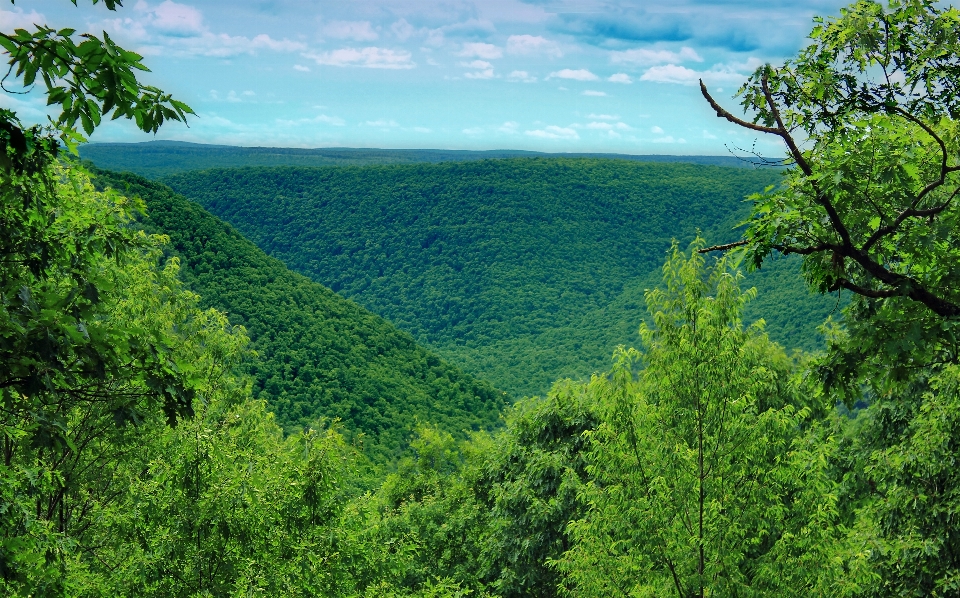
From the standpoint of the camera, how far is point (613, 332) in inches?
4402

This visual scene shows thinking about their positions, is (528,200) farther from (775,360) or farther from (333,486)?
(333,486)

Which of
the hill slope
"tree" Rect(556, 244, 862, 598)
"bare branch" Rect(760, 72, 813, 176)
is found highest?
"bare branch" Rect(760, 72, 813, 176)

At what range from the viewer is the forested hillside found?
120 m

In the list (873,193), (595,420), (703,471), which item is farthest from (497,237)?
(873,193)

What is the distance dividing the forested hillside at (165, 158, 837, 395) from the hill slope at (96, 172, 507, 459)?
29.3m

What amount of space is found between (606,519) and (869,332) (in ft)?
18.7

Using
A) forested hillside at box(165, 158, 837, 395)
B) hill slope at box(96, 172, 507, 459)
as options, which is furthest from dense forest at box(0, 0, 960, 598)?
forested hillside at box(165, 158, 837, 395)

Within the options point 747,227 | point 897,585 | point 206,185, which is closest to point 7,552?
point 747,227

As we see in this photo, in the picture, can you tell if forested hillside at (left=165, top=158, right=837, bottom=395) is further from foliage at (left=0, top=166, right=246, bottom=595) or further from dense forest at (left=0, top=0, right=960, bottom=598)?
foliage at (left=0, top=166, right=246, bottom=595)

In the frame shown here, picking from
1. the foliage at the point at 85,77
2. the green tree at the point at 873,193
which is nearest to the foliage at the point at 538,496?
the green tree at the point at 873,193

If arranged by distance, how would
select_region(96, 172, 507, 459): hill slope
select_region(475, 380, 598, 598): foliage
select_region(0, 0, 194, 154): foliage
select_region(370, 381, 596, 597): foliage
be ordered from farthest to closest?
1. select_region(96, 172, 507, 459): hill slope
2. select_region(370, 381, 596, 597): foliage
3. select_region(475, 380, 598, 598): foliage
4. select_region(0, 0, 194, 154): foliage

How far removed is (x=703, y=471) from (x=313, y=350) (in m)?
58.1

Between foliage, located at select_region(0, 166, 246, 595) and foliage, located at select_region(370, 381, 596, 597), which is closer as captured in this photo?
foliage, located at select_region(0, 166, 246, 595)

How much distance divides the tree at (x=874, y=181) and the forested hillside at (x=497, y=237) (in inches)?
3716
